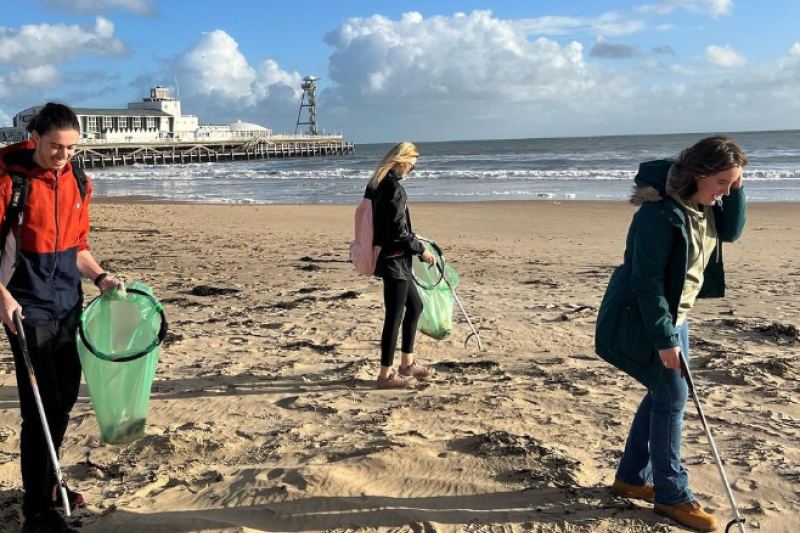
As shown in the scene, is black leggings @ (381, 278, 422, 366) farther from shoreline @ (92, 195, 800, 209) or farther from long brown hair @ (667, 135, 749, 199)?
shoreline @ (92, 195, 800, 209)

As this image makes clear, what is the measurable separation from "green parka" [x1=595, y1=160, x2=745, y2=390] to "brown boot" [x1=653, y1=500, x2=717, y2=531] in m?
0.53

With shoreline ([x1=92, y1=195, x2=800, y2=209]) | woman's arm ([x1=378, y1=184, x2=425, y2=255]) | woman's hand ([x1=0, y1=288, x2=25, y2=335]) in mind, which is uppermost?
woman's arm ([x1=378, y1=184, x2=425, y2=255])

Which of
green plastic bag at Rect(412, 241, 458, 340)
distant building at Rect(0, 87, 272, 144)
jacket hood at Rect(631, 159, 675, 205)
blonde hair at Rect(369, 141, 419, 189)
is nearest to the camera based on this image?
jacket hood at Rect(631, 159, 675, 205)

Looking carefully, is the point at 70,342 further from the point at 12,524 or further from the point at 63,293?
the point at 12,524

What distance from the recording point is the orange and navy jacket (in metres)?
2.65

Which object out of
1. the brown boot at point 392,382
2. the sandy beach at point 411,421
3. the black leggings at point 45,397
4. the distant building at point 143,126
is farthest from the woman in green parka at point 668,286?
the distant building at point 143,126

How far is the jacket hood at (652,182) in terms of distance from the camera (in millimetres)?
2699

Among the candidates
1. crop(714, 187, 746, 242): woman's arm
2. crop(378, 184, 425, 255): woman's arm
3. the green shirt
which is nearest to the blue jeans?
the green shirt

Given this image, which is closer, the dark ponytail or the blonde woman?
the dark ponytail

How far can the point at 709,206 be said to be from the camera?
284 centimetres

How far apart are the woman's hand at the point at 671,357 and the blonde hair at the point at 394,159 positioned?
2.26 metres

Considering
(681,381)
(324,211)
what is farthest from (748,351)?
(324,211)

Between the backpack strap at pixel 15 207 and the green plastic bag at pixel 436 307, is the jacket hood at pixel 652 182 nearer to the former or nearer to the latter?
the backpack strap at pixel 15 207

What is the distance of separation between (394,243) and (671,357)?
87.3 inches
